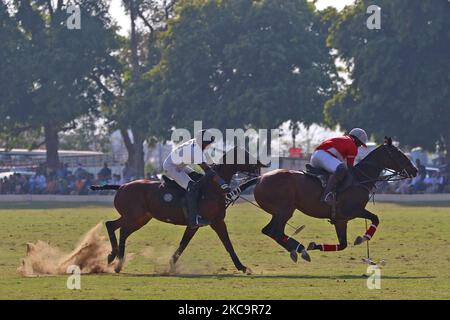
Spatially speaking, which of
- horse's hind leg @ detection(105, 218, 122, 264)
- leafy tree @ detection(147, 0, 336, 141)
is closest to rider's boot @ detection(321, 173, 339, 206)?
horse's hind leg @ detection(105, 218, 122, 264)

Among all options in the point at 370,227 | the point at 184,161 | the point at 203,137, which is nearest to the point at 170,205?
the point at 184,161

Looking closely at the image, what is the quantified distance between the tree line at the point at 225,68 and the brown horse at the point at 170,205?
34.1 metres

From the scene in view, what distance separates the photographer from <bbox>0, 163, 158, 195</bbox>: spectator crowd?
56.9 metres

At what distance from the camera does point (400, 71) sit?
54.0 m

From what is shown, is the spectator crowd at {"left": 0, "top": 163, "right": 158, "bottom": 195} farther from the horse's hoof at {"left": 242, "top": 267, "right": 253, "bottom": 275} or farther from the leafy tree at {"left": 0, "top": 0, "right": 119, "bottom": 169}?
the horse's hoof at {"left": 242, "top": 267, "right": 253, "bottom": 275}

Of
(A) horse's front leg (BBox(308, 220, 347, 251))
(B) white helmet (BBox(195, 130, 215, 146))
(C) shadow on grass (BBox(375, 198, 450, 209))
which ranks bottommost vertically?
(C) shadow on grass (BBox(375, 198, 450, 209))

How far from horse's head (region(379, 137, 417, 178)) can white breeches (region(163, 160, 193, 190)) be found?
3469 mm

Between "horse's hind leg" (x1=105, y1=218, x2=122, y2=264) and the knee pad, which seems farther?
the knee pad

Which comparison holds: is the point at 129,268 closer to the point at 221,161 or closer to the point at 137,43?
the point at 221,161

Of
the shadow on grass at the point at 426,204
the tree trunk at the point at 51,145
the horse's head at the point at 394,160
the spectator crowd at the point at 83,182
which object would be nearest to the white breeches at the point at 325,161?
the horse's head at the point at 394,160

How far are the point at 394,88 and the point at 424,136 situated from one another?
2.87 metres

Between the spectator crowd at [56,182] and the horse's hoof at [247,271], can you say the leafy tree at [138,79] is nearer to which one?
Answer: the spectator crowd at [56,182]

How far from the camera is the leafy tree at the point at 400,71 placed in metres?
52.8
